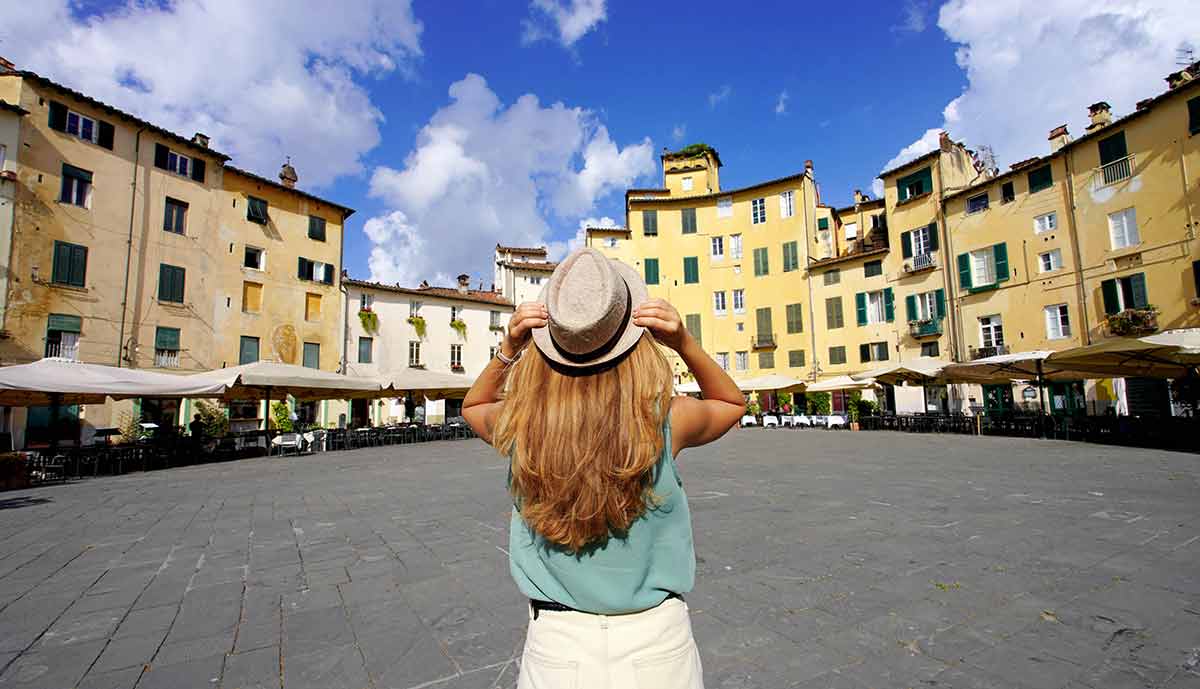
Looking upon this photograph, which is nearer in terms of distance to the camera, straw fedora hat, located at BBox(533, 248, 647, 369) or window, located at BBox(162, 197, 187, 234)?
straw fedora hat, located at BBox(533, 248, 647, 369)

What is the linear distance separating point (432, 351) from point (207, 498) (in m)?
26.9

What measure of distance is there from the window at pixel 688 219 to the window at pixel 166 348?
95.5 feet

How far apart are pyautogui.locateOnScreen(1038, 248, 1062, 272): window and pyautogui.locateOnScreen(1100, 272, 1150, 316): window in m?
1.93

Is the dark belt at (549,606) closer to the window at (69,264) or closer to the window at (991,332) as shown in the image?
the window at (69,264)

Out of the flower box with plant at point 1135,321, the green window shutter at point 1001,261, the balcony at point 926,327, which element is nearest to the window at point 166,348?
the balcony at point 926,327

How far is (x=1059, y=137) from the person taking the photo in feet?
79.2

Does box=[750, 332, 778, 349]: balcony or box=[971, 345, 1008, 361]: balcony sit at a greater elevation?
box=[750, 332, 778, 349]: balcony

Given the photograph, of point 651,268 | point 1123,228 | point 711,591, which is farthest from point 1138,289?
point 711,591

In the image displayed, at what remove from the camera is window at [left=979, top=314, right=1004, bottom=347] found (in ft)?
79.2

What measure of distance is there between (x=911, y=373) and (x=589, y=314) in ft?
73.8

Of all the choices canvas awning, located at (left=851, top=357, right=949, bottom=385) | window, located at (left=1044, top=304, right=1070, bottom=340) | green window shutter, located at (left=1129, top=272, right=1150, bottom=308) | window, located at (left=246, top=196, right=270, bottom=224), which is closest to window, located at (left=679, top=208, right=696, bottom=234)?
canvas awning, located at (left=851, top=357, right=949, bottom=385)

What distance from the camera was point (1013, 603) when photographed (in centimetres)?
339

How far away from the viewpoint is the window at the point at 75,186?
19250mm

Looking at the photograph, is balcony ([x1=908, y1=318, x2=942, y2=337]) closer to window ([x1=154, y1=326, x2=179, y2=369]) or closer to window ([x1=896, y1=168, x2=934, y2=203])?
window ([x1=896, y1=168, x2=934, y2=203])
